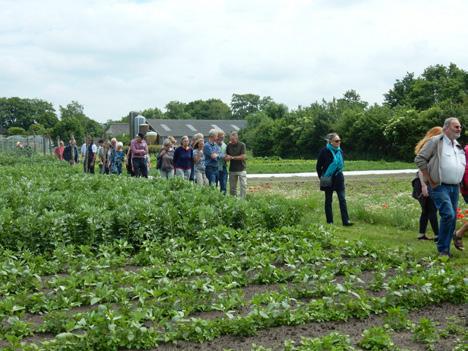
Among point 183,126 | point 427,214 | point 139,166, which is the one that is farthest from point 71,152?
point 183,126

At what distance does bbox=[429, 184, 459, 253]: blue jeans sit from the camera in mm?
8602

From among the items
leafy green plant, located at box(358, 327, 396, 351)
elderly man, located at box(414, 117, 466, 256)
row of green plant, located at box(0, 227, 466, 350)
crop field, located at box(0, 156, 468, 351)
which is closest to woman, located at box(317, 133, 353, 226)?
crop field, located at box(0, 156, 468, 351)

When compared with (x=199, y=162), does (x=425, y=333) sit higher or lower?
lower

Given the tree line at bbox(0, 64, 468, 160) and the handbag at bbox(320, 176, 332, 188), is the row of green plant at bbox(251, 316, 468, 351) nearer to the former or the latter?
the handbag at bbox(320, 176, 332, 188)

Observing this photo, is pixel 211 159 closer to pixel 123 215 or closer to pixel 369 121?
pixel 123 215

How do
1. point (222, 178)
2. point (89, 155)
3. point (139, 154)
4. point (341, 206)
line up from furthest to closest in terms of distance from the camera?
point (89, 155), point (139, 154), point (222, 178), point (341, 206)

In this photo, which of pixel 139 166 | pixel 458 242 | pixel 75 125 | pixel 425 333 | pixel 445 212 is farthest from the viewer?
pixel 75 125

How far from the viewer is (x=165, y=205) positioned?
32.9 feet

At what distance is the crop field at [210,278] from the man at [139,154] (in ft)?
20.3

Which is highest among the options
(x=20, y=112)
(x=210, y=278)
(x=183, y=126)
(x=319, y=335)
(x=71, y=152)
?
(x=20, y=112)

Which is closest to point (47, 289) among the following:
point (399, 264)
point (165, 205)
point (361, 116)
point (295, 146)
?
point (165, 205)

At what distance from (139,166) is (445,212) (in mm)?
11600

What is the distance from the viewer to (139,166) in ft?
61.5

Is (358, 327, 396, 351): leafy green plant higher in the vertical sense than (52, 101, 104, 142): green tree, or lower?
lower
